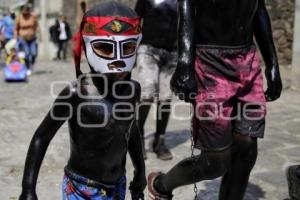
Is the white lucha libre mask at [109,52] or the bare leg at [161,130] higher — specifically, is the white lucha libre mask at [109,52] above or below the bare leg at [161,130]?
above

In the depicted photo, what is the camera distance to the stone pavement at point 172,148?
15.3 feet

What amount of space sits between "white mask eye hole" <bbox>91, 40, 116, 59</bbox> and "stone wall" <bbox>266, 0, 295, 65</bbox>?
9.59 meters

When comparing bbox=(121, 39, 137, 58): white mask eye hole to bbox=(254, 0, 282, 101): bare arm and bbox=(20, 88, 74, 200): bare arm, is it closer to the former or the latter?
bbox=(20, 88, 74, 200): bare arm

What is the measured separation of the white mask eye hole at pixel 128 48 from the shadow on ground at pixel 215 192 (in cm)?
196

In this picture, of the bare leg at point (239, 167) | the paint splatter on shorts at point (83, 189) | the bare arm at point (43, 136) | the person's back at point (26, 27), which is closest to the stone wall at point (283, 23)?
the person's back at point (26, 27)

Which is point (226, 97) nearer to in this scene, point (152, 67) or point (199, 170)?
point (199, 170)

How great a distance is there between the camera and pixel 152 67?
17.3 ft

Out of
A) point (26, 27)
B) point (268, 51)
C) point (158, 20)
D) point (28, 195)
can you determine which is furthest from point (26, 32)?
point (28, 195)

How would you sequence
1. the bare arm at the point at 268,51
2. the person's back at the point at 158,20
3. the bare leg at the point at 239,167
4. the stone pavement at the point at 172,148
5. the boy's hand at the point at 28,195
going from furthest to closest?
the person's back at the point at 158,20, the stone pavement at the point at 172,148, the bare arm at the point at 268,51, the bare leg at the point at 239,167, the boy's hand at the point at 28,195

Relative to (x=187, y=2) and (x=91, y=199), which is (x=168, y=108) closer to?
(x=187, y=2)

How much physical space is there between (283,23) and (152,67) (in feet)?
24.1

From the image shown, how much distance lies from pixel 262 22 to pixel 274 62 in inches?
10.6

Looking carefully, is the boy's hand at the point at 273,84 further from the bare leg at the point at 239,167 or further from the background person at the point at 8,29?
the background person at the point at 8,29

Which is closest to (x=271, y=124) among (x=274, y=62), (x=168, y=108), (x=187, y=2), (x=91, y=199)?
(x=168, y=108)
